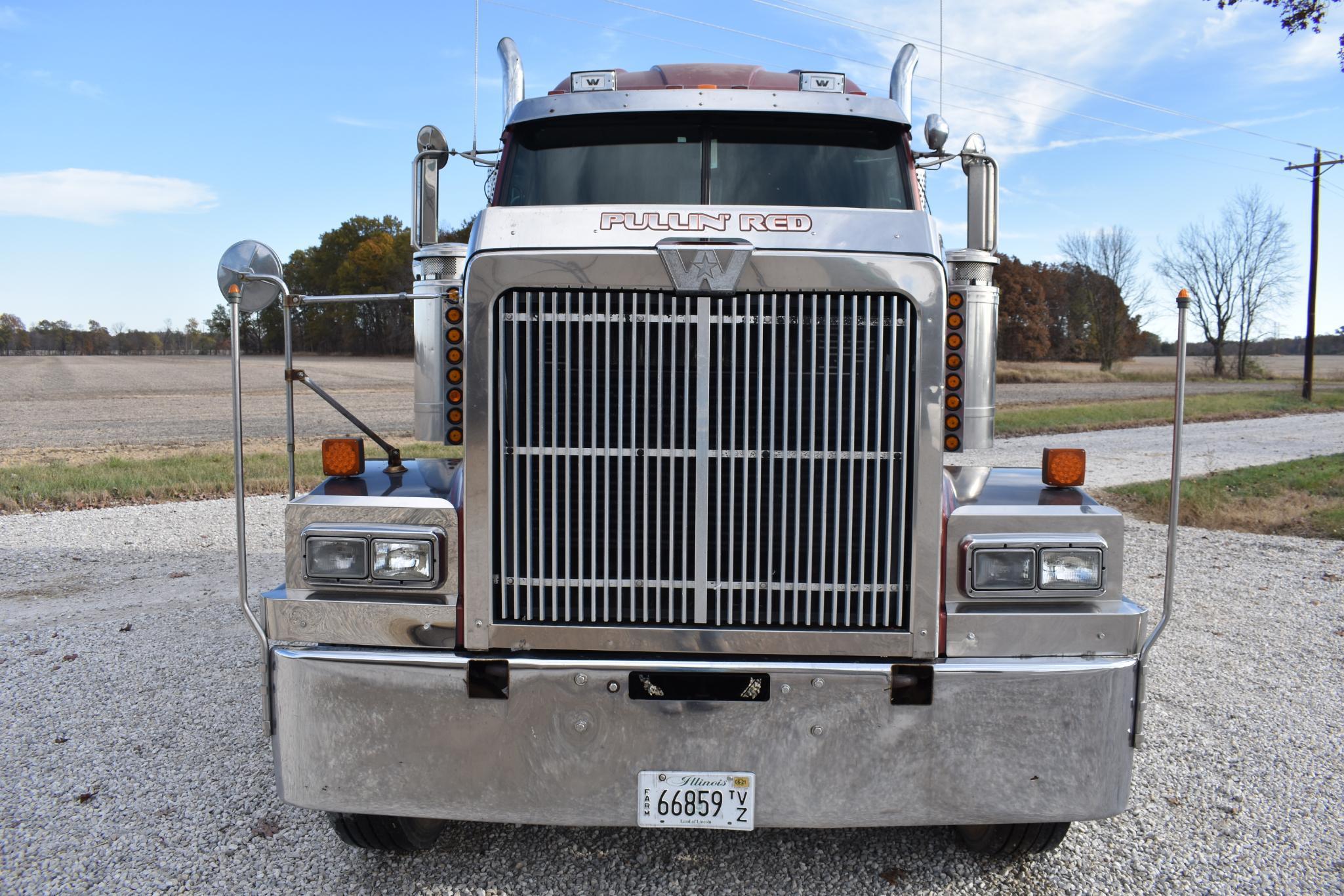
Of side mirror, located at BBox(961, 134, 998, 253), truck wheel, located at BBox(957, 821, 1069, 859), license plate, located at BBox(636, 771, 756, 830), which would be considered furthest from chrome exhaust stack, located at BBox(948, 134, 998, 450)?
license plate, located at BBox(636, 771, 756, 830)

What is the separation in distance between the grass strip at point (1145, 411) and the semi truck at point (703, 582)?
1706 centimetres

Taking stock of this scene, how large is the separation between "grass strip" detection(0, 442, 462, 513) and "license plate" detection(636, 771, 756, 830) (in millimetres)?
7033

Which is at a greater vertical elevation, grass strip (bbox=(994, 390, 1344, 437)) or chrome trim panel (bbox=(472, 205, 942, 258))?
chrome trim panel (bbox=(472, 205, 942, 258))

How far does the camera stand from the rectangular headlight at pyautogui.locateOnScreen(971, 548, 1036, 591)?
9.51 feet

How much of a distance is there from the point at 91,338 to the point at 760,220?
105505 mm

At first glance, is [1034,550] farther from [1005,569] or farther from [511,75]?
[511,75]

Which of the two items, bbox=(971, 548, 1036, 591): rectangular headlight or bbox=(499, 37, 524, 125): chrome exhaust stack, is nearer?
bbox=(971, 548, 1036, 591): rectangular headlight

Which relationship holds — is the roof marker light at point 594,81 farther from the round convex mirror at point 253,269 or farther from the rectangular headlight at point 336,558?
the rectangular headlight at point 336,558

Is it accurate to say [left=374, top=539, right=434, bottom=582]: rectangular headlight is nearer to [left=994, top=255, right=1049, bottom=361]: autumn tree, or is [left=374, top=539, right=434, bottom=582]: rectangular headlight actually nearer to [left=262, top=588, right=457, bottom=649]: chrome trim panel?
[left=262, top=588, right=457, bottom=649]: chrome trim panel

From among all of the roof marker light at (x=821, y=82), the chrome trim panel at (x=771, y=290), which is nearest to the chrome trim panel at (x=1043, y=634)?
the chrome trim panel at (x=771, y=290)

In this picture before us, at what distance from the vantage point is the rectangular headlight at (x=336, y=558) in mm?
2926

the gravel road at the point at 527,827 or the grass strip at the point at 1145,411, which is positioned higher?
the grass strip at the point at 1145,411

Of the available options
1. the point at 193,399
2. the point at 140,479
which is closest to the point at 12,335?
the point at 193,399

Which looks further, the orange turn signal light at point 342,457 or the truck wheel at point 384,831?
the orange turn signal light at point 342,457
